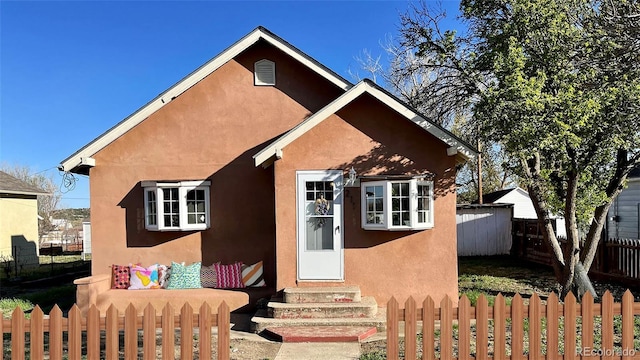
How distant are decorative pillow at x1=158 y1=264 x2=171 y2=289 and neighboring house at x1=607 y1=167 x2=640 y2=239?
16.6 meters

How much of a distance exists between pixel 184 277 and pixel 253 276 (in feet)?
4.86

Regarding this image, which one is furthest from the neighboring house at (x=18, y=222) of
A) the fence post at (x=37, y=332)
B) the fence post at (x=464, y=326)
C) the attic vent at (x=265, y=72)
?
the fence post at (x=464, y=326)

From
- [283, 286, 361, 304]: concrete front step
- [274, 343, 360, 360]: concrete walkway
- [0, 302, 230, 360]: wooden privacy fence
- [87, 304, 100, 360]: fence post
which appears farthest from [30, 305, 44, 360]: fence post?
[283, 286, 361, 304]: concrete front step

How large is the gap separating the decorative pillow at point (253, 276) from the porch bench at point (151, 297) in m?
0.49

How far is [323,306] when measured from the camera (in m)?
7.63

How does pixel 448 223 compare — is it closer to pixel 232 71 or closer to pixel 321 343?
pixel 321 343

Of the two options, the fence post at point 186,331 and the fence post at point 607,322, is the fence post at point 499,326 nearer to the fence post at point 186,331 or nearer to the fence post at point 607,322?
the fence post at point 607,322

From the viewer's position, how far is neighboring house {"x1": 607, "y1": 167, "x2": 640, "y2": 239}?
16.8 meters

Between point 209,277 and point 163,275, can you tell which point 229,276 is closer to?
point 209,277

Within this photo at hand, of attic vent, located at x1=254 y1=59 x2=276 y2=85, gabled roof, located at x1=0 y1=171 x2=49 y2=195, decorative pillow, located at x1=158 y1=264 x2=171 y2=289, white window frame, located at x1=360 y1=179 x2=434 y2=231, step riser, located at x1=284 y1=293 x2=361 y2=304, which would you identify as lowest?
step riser, located at x1=284 y1=293 x2=361 y2=304

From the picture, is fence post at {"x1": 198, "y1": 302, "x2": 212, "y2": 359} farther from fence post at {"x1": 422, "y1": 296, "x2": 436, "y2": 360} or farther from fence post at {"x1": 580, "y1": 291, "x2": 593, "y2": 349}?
fence post at {"x1": 580, "y1": 291, "x2": 593, "y2": 349}

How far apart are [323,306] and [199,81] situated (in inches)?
227

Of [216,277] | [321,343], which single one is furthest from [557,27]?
[216,277]

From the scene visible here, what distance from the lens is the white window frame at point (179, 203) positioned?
378 inches
